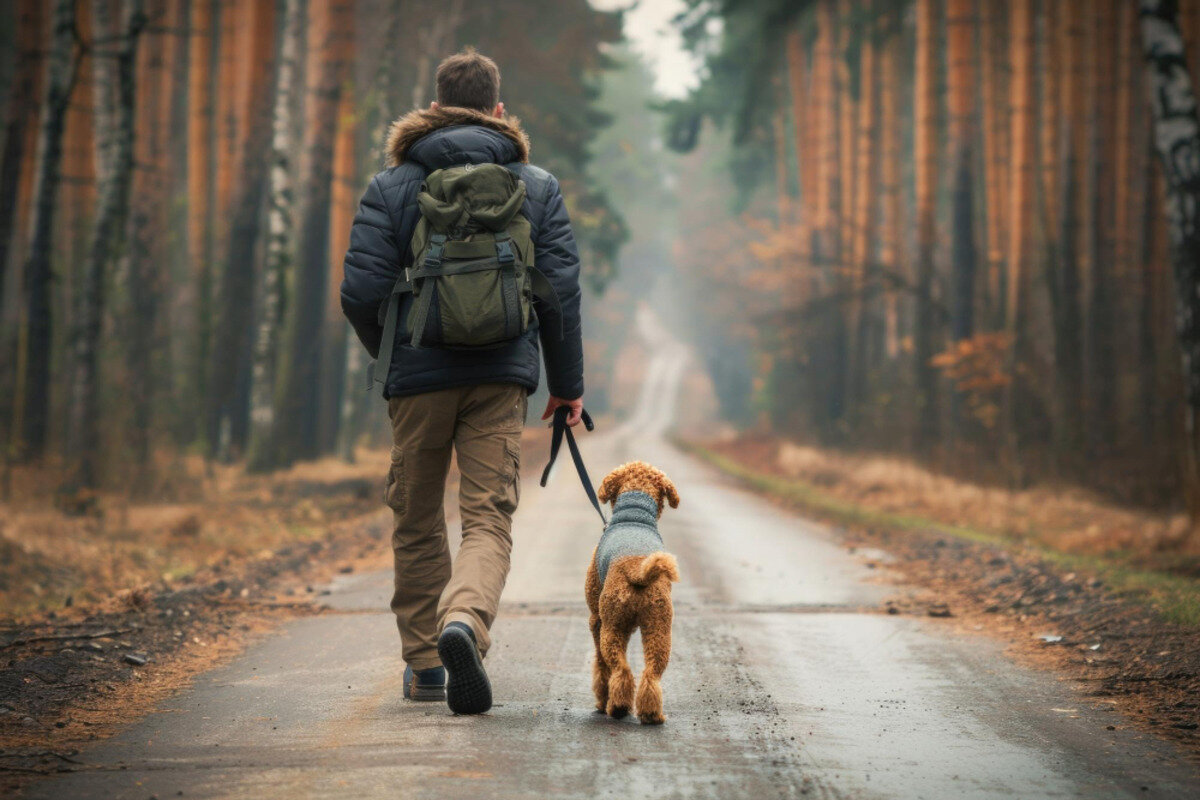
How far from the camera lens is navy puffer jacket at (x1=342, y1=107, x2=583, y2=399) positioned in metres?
4.77

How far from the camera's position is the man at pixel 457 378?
4766 mm

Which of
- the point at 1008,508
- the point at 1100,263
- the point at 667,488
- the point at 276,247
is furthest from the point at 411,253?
→ the point at 1100,263

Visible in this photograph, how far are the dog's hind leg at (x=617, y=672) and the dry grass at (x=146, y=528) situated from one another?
4.30 meters

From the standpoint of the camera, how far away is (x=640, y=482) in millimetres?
5246

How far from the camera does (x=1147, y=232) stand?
17.6m

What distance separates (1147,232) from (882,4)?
7749 mm

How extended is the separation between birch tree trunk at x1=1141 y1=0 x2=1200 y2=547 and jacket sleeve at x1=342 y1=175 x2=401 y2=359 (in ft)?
29.3

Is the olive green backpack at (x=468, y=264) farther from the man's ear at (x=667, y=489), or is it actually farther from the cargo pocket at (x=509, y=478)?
the man's ear at (x=667, y=489)

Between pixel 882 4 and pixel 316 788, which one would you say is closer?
pixel 316 788

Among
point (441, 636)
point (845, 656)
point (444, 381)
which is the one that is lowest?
point (845, 656)

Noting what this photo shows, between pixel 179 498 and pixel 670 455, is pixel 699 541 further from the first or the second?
pixel 670 455

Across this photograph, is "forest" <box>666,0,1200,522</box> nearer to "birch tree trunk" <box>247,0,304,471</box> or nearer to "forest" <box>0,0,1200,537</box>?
"forest" <box>0,0,1200,537</box>

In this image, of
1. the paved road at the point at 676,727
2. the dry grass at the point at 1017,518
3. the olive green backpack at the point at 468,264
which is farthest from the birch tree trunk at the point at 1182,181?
the olive green backpack at the point at 468,264

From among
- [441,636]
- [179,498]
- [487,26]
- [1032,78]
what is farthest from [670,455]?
[441,636]
